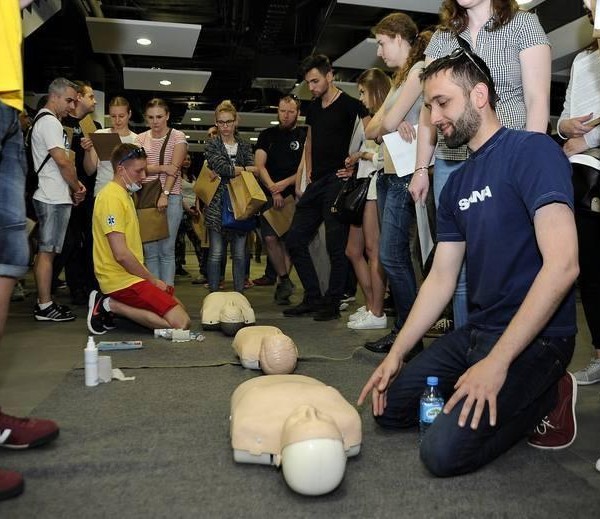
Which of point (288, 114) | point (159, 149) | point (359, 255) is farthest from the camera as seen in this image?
point (288, 114)

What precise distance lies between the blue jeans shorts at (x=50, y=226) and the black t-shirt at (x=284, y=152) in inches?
69.1

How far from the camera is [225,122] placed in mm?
4965

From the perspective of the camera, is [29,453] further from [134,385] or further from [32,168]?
[32,168]

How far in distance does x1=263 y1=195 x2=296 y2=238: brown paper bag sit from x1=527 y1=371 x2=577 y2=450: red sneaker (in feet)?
11.5

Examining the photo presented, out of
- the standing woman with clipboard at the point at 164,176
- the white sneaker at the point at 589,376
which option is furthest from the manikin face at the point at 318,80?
the white sneaker at the point at 589,376

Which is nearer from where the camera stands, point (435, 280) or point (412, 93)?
point (435, 280)

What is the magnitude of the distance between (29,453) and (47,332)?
7.19 ft

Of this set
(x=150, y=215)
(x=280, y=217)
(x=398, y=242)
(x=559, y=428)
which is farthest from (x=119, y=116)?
(x=559, y=428)

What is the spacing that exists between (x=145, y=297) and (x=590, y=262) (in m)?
2.37

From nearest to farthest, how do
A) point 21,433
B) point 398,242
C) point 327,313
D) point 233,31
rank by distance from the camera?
point 21,433 < point 398,242 < point 327,313 < point 233,31

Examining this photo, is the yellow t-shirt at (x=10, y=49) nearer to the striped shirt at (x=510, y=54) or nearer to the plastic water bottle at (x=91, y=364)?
the plastic water bottle at (x=91, y=364)

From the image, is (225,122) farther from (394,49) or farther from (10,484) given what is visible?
(10,484)

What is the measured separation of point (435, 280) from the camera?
2002 mm

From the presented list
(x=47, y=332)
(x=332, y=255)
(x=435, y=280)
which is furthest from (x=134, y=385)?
(x=332, y=255)
